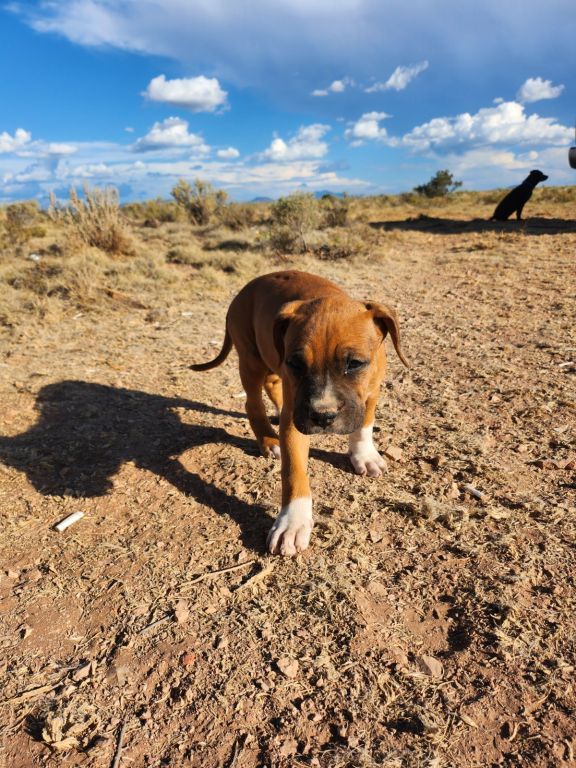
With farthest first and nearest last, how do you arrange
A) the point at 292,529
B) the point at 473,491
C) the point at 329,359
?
the point at 473,491 → the point at 292,529 → the point at 329,359

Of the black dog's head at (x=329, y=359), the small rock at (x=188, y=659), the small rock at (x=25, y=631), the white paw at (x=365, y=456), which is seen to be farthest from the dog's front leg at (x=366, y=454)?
the small rock at (x=25, y=631)

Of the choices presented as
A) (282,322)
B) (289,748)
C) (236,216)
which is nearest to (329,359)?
(282,322)

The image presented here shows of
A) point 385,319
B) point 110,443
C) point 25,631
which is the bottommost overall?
point 110,443

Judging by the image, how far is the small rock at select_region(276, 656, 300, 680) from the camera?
2.33 m

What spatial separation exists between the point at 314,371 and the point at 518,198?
16.9 meters

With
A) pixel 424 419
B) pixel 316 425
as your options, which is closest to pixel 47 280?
pixel 424 419

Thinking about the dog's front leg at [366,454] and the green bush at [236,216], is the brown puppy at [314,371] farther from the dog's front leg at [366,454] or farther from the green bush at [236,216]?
the green bush at [236,216]

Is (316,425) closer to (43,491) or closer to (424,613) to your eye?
(424,613)

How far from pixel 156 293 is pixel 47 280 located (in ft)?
6.90

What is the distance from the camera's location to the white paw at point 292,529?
311 centimetres

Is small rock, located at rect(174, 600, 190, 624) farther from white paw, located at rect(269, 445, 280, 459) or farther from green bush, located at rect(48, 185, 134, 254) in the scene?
green bush, located at rect(48, 185, 134, 254)

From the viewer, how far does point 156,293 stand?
387 inches

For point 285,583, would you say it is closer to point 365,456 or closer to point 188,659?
point 188,659

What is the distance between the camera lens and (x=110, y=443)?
4543mm
